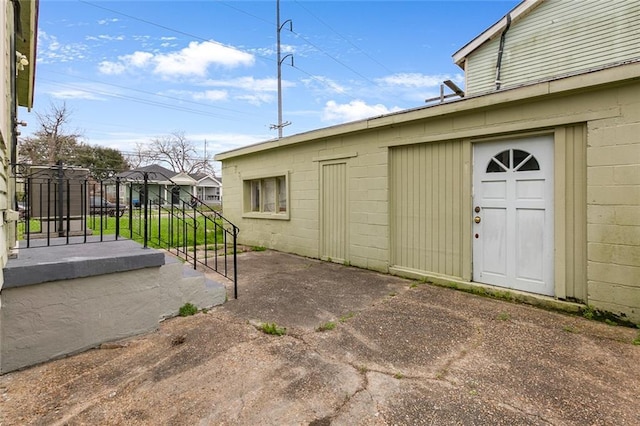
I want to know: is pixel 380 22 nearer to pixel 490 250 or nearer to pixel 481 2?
pixel 481 2

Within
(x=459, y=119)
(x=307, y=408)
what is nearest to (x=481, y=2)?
(x=459, y=119)

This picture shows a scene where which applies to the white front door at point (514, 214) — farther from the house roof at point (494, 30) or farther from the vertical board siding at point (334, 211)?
the house roof at point (494, 30)

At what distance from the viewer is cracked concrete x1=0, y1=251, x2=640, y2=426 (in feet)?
6.18

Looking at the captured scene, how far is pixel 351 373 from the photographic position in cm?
231

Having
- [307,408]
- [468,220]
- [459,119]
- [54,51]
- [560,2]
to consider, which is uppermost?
[54,51]

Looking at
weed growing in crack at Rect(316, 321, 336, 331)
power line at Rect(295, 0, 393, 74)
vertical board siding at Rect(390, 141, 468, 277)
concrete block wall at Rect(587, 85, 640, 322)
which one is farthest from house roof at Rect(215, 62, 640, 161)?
power line at Rect(295, 0, 393, 74)

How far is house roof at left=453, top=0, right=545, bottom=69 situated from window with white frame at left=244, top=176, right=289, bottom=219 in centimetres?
667

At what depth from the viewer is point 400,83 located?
2059 centimetres

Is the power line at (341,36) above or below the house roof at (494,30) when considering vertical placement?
above

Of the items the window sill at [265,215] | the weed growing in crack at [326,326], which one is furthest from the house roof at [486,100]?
the weed growing in crack at [326,326]


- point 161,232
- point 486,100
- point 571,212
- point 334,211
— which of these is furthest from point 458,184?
point 161,232

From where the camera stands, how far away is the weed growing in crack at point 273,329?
3002 mm

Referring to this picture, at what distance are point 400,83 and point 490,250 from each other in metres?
18.9

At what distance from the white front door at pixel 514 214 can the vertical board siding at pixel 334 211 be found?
2398 mm
